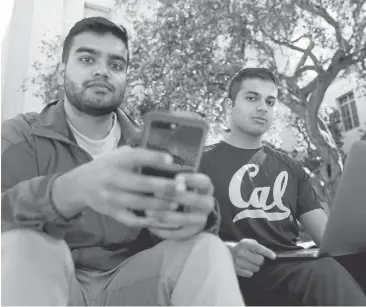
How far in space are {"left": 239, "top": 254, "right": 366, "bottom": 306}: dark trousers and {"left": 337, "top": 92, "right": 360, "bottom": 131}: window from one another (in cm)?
1566

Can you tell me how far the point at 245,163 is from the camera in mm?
2588

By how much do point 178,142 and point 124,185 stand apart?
195mm

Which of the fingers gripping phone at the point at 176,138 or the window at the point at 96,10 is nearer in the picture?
the fingers gripping phone at the point at 176,138

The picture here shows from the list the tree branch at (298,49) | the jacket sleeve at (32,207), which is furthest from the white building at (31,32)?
the jacket sleeve at (32,207)

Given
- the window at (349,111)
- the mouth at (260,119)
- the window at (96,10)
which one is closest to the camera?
the mouth at (260,119)

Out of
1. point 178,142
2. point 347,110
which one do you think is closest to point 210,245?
point 178,142

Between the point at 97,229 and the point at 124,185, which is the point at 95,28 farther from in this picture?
the point at 124,185

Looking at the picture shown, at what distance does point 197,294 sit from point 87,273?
0.58 meters

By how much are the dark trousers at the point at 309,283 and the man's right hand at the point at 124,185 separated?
1033mm

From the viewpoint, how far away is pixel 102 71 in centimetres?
198

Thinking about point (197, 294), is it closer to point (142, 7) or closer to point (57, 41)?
point (57, 41)

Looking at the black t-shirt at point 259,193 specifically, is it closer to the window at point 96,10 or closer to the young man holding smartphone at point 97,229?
the young man holding smartphone at point 97,229

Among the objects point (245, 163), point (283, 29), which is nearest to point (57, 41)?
point (283, 29)

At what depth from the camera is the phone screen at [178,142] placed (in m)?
1.04
